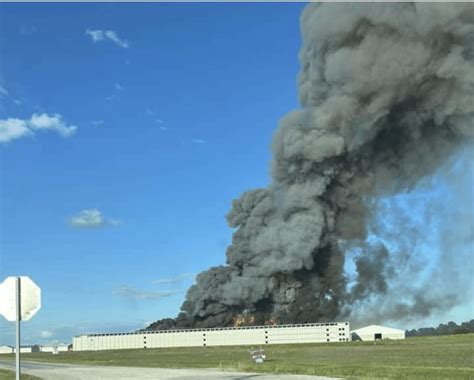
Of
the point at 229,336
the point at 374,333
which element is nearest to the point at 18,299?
the point at 229,336

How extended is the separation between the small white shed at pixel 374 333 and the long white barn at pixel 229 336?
11.6m

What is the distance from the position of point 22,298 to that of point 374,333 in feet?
325

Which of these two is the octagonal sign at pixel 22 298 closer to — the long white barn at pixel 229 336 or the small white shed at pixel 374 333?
the long white barn at pixel 229 336

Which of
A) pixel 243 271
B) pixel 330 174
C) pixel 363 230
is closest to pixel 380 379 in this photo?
pixel 330 174

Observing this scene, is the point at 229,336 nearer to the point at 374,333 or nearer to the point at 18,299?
the point at 374,333

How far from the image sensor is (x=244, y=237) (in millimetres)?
96875

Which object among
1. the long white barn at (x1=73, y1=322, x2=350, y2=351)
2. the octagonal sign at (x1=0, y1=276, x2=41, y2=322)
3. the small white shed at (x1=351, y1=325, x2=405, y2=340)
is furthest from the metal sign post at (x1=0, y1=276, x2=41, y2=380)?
the small white shed at (x1=351, y1=325, x2=405, y2=340)

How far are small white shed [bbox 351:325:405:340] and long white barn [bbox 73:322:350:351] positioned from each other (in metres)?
11.6

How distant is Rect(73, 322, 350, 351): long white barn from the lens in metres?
90.4

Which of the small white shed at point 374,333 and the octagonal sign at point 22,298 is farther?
Answer: the small white shed at point 374,333

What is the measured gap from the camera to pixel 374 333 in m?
105

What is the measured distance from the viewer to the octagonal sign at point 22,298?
11.7 m

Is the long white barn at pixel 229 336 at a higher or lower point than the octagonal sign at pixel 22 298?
lower

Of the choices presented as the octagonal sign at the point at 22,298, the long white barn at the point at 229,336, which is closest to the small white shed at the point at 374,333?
the long white barn at the point at 229,336
